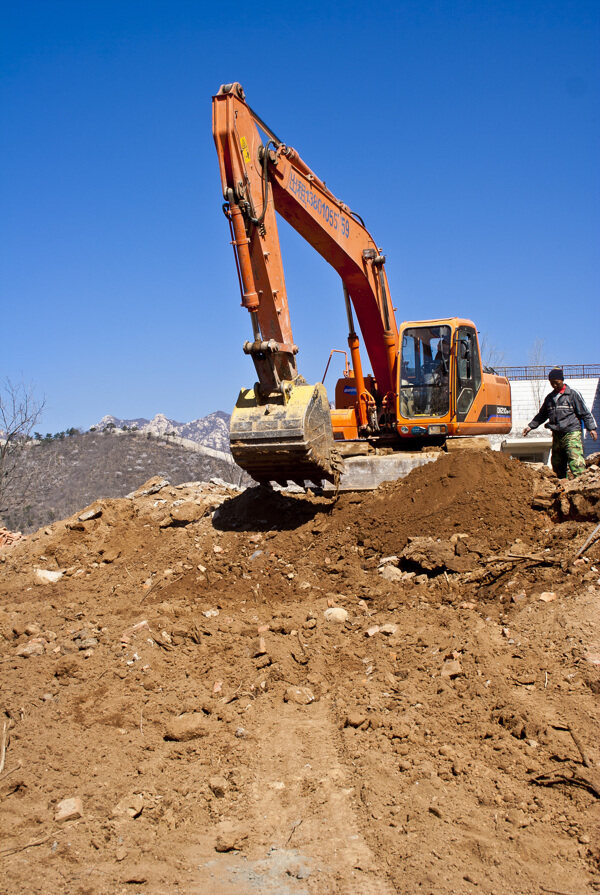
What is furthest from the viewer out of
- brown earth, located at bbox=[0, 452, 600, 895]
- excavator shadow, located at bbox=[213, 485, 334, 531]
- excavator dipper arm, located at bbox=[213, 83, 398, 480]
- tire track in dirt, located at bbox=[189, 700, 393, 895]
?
excavator shadow, located at bbox=[213, 485, 334, 531]

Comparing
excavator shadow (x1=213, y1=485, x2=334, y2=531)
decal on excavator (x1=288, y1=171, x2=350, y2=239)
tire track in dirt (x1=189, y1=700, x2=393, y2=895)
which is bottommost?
tire track in dirt (x1=189, y1=700, x2=393, y2=895)

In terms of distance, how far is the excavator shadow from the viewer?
7.83 m

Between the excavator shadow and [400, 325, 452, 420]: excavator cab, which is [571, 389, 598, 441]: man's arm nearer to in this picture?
[400, 325, 452, 420]: excavator cab

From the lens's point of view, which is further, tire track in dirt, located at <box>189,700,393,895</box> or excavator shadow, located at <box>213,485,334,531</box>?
excavator shadow, located at <box>213,485,334,531</box>

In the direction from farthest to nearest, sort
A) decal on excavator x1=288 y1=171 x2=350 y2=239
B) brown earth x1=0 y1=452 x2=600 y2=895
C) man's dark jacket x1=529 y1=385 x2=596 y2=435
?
man's dark jacket x1=529 y1=385 x2=596 y2=435 → decal on excavator x1=288 y1=171 x2=350 y2=239 → brown earth x1=0 y1=452 x2=600 y2=895

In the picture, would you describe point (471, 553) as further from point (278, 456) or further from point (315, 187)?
point (315, 187)

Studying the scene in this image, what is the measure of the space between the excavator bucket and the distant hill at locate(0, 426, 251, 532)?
15.2 metres

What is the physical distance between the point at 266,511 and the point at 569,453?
13.3 feet

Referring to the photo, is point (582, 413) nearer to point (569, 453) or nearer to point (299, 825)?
point (569, 453)

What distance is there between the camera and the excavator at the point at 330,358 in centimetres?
682

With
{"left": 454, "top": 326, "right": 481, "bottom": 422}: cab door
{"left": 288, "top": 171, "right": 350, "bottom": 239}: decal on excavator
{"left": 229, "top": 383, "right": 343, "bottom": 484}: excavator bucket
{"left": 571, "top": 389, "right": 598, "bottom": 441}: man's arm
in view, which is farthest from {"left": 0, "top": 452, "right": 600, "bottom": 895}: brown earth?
{"left": 288, "top": 171, "right": 350, "bottom": 239}: decal on excavator

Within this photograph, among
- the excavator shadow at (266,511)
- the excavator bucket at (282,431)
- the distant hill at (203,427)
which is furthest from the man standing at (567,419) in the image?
the distant hill at (203,427)

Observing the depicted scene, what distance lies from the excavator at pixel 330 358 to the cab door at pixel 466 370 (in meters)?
0.02

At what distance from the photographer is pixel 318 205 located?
26.7ft
